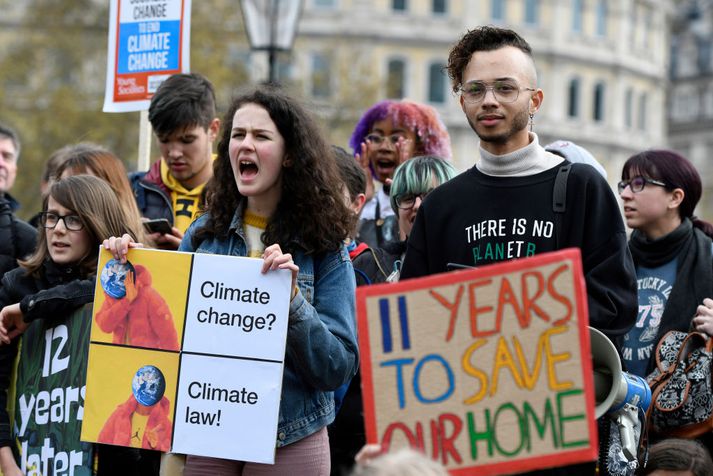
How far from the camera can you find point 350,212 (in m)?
4.89

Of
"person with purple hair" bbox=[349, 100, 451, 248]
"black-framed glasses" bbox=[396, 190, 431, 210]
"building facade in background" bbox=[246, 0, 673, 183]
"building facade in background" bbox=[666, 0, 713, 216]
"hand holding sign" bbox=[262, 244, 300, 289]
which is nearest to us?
"hand holding sign" bbox=[262, 244, 300, 289]

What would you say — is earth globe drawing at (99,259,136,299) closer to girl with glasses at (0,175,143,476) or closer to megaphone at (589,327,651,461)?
girl with glasses at (0,175,143,476)

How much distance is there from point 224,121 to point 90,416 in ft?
3.83

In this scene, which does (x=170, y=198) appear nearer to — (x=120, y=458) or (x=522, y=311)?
(x=120, y=458)

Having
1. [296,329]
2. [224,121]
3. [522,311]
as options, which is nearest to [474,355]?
[522,311]

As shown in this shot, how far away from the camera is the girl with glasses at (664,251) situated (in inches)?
239

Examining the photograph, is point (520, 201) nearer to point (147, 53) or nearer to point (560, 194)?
point (560, 194)

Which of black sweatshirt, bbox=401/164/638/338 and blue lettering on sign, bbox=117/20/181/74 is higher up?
blue lettering on sign, bbox=117/20/181/74

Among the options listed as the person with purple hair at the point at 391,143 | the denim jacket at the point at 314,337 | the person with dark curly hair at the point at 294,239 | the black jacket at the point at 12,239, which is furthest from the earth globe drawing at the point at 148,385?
the person with purple hair at the point at 391,143

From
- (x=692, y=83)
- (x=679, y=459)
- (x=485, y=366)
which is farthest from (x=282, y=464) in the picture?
(x=692, y=83)

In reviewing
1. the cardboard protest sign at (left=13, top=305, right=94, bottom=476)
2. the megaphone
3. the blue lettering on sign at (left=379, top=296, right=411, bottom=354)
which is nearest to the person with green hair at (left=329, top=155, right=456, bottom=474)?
the cardboard protest sign at (left=13, top=305, right=94, bottom=476)

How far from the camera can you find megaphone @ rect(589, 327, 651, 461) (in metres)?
4.10

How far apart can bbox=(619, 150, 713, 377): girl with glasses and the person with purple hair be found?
3.66ft

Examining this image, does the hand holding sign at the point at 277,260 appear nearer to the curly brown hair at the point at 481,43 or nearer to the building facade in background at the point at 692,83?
the curly brown hair at the point at 481,43
